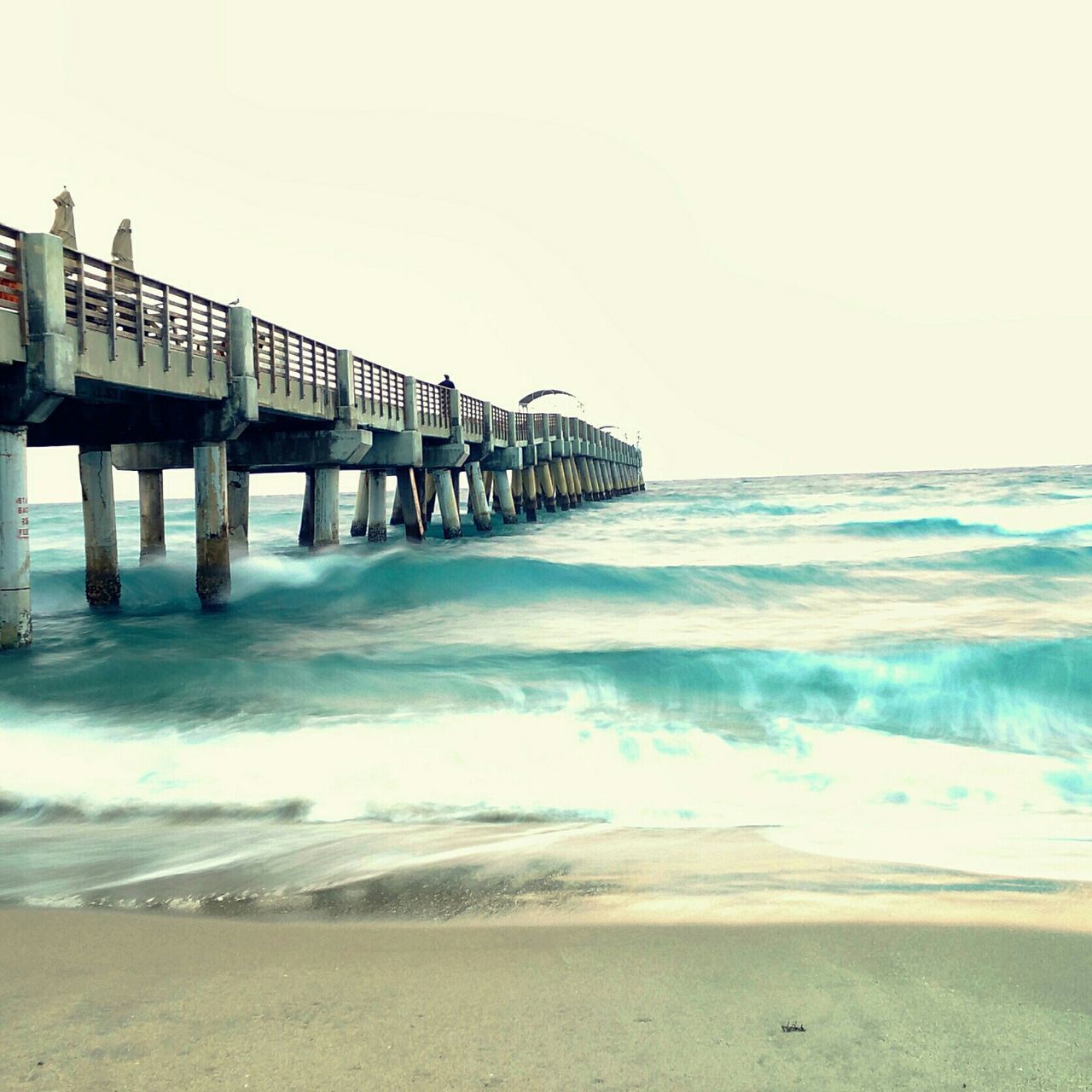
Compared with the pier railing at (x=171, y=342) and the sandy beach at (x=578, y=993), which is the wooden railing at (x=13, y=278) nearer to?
the pier railing at (x=171, y=342)

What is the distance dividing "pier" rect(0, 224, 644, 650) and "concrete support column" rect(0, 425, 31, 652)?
0.02 meters

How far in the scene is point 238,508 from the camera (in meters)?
25.9

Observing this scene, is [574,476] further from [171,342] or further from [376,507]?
[171,342]

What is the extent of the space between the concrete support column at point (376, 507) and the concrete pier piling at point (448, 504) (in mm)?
3294

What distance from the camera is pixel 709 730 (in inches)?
368

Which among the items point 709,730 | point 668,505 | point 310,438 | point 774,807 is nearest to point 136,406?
point 310,438

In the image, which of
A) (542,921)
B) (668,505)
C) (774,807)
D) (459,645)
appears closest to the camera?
(542,921)

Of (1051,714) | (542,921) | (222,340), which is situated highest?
(222,340)

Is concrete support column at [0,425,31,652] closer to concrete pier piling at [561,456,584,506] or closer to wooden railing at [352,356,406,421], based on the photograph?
wooden railing at [352,356,406,421]

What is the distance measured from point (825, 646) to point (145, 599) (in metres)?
14.8

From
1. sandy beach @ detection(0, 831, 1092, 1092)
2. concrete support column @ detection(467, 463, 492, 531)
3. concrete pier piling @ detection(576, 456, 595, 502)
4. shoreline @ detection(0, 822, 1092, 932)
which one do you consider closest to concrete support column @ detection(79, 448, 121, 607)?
shoreline @ detection(0, 822, 1092, 932)

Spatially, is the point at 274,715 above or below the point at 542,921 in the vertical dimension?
below

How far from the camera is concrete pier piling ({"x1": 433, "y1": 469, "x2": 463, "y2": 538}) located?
109 feet

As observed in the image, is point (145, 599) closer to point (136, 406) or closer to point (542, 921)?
point (136, 406)
